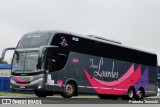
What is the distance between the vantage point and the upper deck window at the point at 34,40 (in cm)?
2345

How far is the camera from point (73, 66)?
24766 mm

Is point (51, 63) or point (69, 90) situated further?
point (69, 90)

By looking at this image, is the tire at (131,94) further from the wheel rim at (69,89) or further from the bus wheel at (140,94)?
the wheel rim at (69,89)

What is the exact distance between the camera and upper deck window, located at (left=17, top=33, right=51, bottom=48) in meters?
23.5

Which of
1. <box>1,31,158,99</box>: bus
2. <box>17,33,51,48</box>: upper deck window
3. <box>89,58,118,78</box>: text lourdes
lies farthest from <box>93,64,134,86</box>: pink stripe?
<box>17,33,51,48</box>: upper deck window

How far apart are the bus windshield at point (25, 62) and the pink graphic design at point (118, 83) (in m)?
4.12

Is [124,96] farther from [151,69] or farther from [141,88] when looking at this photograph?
[151,69]

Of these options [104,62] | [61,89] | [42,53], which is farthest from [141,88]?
[42,53]

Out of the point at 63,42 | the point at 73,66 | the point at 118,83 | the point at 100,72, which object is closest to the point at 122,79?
the point at 118,83

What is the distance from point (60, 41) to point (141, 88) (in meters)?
10.8

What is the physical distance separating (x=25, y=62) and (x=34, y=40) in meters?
1.44

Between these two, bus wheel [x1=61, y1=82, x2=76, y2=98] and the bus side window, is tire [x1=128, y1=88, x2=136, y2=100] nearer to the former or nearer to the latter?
bus wheel [x1=61, y1=82, x2=76, y2=98]

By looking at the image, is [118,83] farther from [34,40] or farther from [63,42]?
[34,40]

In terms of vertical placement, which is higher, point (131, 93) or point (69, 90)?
point (69, 90)
